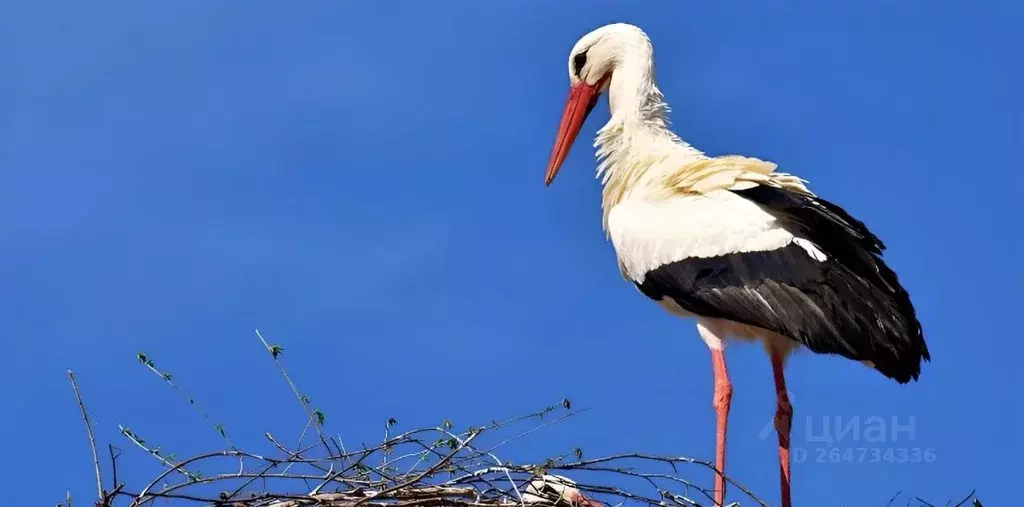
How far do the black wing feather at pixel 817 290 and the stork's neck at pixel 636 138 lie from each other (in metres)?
0.46

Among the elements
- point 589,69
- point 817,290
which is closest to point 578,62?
point 589,69

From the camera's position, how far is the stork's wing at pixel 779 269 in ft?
19.9

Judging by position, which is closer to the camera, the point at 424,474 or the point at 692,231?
the point at 424,474

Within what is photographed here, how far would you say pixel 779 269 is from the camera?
20.6 ft

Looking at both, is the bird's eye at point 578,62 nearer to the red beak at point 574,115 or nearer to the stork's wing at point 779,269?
the red beak at point 574,115

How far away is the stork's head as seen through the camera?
24.2 feet

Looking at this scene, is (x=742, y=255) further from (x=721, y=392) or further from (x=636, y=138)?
(x=636, y=138)

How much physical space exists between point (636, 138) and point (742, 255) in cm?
89

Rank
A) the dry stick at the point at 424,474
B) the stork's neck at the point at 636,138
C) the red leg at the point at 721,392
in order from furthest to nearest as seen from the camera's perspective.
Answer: the stork's neck at the point at 636,138 → the red leg at the point at 721,392 → the dry stick at the point at 424,474

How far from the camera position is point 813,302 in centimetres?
618

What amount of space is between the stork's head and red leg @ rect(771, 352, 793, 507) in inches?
55.9

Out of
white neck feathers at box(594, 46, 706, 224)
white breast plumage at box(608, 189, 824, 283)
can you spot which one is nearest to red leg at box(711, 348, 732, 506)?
white breast plumage at box(608, 189, 824, 283)

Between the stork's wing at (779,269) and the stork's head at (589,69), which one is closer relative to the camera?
the stork's wing at (779,269)

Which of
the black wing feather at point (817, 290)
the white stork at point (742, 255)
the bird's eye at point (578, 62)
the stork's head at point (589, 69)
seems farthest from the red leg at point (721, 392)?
the bird's eye at point (578, 62)
